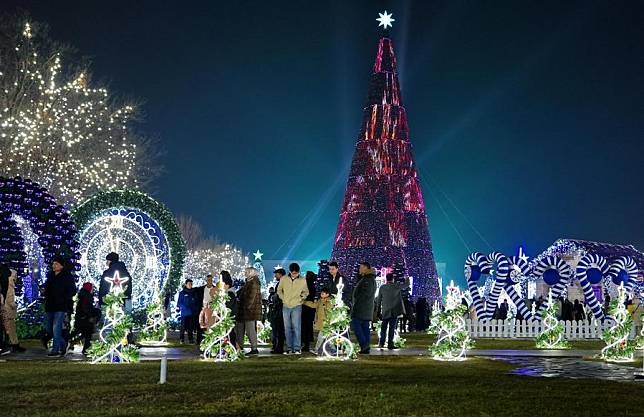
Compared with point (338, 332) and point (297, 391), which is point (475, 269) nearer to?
point (338, 332)

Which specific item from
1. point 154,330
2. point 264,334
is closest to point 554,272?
point 264,334

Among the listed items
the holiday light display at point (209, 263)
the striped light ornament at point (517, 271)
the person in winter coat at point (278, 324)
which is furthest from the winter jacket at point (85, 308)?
the holiday light display at point (209, 263)

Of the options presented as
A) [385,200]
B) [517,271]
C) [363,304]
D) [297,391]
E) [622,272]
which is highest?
[385,200]

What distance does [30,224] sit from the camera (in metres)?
24.9

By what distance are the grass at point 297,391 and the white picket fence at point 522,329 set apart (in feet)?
59.2

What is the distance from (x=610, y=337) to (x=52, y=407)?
512 inches

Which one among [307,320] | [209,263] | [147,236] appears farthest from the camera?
[209,263]

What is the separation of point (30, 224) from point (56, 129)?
45.8 feet

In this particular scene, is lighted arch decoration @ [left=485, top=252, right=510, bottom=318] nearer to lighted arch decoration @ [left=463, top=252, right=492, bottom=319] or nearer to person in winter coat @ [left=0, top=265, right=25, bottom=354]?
lighted arch decoration @ [left=463, top=252, right=492, bottom=319]

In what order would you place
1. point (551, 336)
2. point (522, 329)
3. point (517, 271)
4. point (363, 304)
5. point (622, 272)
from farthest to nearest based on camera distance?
point (517, 271) < point (622, 272) < point (522, 329) < point (551, 336) < point (363, 304)

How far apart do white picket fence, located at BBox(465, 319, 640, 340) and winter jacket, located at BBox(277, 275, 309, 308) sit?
14.8 m

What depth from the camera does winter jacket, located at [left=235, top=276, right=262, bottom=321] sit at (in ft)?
61.9

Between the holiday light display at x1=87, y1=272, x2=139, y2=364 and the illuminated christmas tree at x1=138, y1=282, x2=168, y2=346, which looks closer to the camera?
the holiday light display at x1=87, y1=272, x2=139, y2=364

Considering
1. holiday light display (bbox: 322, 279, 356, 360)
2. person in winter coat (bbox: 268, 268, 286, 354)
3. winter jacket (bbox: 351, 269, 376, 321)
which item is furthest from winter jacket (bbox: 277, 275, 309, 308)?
holiday light display (bbox: 322, 279, 356, 360)
